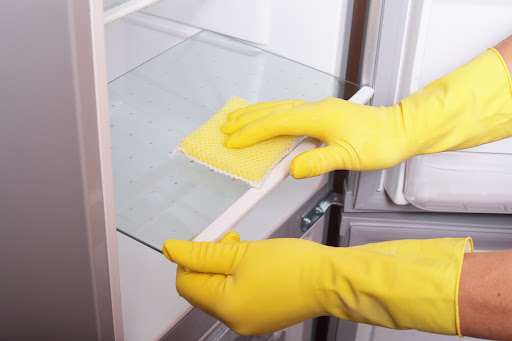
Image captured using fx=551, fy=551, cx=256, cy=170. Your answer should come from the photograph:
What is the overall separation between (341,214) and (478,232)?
14.7 inches

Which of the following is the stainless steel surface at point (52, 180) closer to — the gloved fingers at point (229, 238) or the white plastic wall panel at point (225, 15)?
the gloved fingers at point (229, 238)

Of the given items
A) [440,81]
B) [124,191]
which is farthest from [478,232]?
[124,191]

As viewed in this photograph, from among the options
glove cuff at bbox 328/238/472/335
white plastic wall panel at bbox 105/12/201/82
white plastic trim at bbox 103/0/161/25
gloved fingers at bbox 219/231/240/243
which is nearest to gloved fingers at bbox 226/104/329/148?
gloved fingers at bbox 219/231/240/243

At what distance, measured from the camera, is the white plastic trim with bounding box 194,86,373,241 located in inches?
35.6

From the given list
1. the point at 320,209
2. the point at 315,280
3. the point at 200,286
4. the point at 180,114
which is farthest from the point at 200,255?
the point at 320,209

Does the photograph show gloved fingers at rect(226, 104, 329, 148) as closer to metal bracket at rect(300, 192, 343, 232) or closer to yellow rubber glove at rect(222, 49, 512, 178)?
yellow rubber glove at rect(222, 49, 512, 178)

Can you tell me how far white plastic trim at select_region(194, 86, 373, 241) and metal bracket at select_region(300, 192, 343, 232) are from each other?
1.24 ft

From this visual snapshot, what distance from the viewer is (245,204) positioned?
940 mm

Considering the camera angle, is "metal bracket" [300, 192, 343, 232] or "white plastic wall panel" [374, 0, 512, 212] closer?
"white plastic wall panel" [374, 0, 512, 212]

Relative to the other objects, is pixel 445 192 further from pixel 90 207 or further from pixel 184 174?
pixel 90 207

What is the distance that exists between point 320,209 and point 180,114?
0.52m

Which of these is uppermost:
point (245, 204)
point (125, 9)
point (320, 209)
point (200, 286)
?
point (125, 9)

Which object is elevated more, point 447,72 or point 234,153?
point 447,72

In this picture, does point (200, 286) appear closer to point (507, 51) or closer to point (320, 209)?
point (320, 209)
